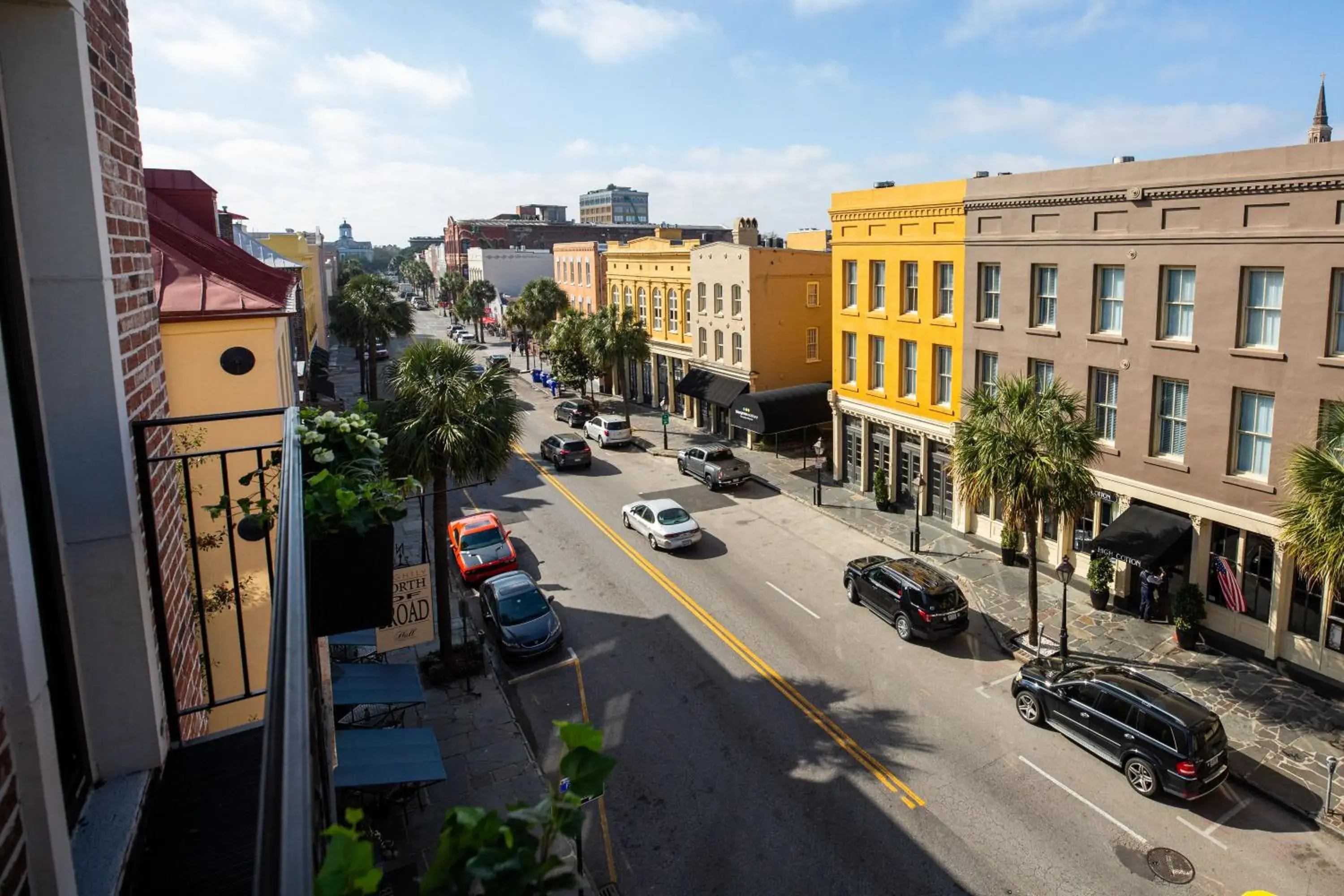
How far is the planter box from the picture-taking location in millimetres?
5535

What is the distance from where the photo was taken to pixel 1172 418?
21062mm

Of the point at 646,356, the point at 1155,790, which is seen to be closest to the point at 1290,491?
Result: the point at 1155,790

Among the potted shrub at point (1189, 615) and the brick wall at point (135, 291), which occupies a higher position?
the brick wall at point (135, 291)

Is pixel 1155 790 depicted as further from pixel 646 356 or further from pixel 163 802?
pixel 646 356

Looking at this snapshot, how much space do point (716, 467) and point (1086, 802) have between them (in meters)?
20.4

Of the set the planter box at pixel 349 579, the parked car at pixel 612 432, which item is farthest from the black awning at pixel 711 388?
the planter box at pixel 349 579

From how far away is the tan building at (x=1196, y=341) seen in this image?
701 inches

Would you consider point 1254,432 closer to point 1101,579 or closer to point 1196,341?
point 1196,341

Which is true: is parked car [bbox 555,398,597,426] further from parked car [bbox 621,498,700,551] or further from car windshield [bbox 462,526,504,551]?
car windshield [bbox 462,526,504,551]

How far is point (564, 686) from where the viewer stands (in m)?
19.3

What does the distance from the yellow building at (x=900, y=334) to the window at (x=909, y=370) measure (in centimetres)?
4

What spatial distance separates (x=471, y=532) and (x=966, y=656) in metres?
14.8

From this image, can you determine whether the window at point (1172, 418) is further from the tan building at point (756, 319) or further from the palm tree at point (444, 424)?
the tan building at point (756, 319)

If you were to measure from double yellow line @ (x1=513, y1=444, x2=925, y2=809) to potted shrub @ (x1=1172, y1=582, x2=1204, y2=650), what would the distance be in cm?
903
